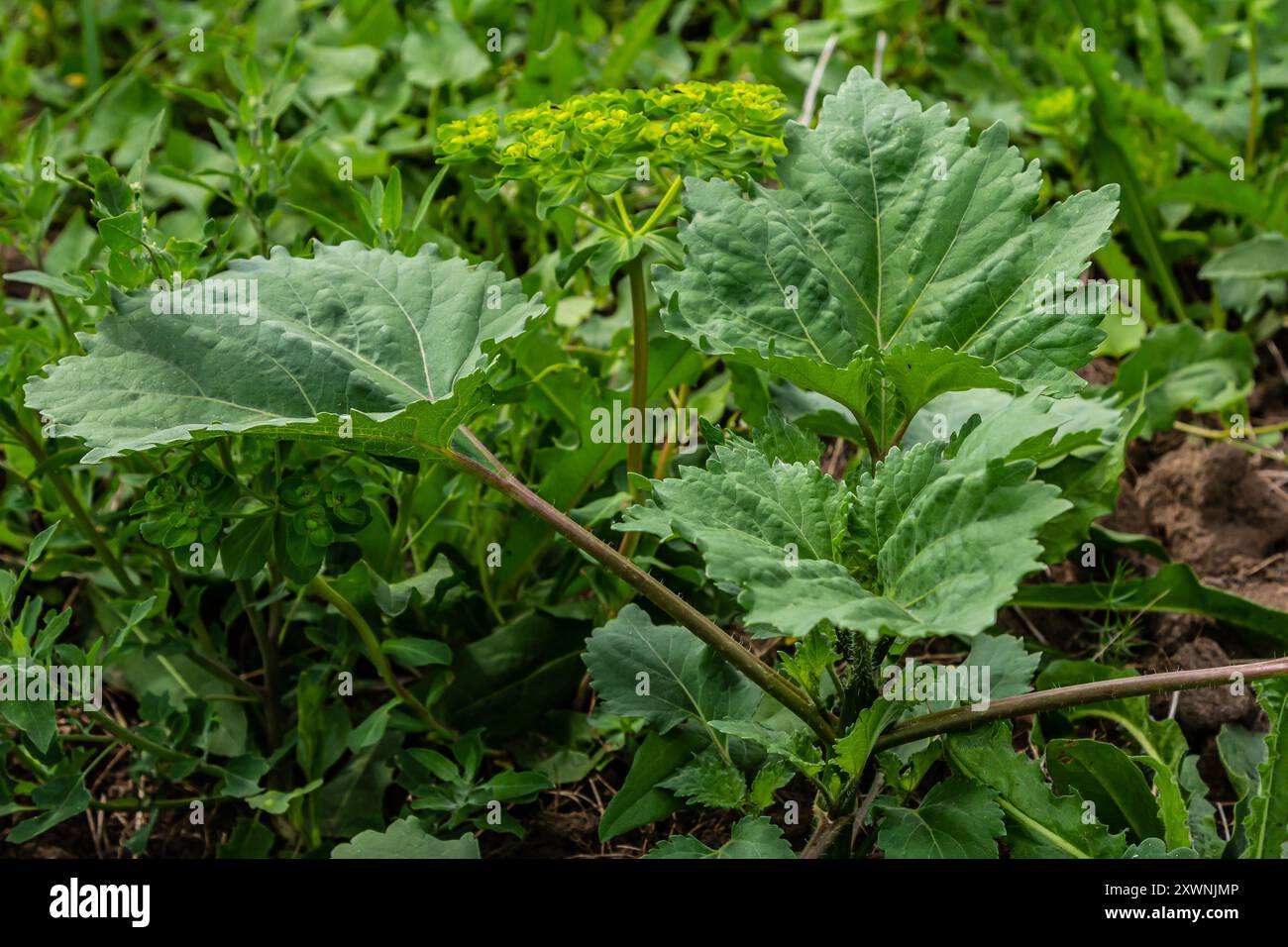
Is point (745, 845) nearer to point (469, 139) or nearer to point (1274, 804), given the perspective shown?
point (1274, 804)

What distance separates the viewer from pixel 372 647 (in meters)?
1.97

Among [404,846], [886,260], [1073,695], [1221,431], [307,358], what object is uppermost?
[886,260]

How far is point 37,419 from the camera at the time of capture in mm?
2084

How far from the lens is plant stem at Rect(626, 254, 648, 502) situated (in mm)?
2002

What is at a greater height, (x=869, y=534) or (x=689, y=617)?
(x=869, y=534)

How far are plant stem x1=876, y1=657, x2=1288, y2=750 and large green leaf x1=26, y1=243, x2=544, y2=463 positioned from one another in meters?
0.72

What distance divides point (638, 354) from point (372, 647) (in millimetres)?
629

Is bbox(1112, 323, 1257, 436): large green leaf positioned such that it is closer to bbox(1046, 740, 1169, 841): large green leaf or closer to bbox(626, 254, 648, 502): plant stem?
bbox(1046, 740, 1169, 841): large green leaf

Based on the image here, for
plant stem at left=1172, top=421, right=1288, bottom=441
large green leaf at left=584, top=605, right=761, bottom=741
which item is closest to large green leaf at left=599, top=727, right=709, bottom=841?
large green leaf at left=584, top=605, right=761, bottom=741

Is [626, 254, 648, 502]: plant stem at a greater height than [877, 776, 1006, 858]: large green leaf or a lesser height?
greater

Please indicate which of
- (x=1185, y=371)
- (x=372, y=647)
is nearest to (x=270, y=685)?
(x=372, y=647)
